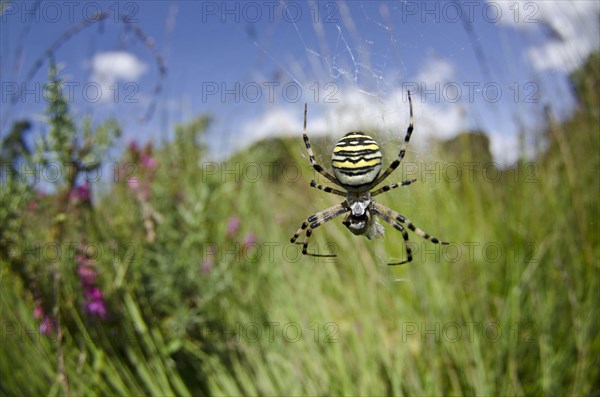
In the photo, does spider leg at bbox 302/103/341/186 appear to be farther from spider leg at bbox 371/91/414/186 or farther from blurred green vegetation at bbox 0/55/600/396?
blurred green vegetation at bbox 0/55/600/396

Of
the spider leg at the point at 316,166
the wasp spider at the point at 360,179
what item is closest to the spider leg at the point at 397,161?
the wasp spider at the point at 360,179

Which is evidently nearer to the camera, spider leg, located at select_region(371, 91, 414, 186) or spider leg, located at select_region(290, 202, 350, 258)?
spider leg, located at select_region(371, 91, 414, 186)

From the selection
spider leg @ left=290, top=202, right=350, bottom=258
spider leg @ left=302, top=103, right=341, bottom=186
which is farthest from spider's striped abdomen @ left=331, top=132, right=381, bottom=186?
spider leg @ left=290, top=202, right=350, bottom=258

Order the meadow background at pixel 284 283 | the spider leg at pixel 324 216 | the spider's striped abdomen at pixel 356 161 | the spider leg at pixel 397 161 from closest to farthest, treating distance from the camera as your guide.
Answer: the spider's striped abdomen at pixel 356 161
the spider leg at pixel 397 161
the spider leg at pixel 324 216
the meadow background at pixel 284 283

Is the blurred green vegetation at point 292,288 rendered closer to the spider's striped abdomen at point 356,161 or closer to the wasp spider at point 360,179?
the wasp spider at point 360,179

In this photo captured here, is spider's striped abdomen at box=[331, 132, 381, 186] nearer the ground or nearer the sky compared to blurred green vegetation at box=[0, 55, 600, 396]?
nearer the sky

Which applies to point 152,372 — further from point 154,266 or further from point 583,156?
point 583,156
